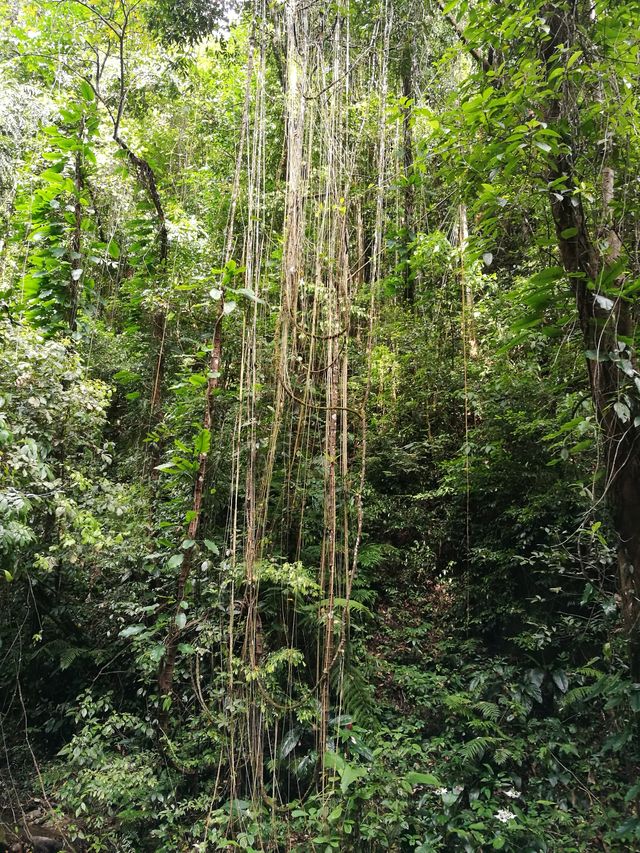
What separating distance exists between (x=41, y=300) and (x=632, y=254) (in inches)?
120

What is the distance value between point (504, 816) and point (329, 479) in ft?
4.78

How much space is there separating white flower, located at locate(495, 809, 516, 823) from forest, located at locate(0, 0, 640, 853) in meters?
0.02

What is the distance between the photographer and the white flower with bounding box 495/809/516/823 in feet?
6.63

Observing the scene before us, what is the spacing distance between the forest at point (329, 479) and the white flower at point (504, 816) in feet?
0.06

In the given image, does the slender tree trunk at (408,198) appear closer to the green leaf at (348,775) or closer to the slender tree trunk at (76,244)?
the slender tree trunk at (76,244)

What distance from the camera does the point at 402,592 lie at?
11.2ft

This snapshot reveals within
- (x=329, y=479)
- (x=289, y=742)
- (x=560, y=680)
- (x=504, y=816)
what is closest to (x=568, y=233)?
(x=329, y=479)

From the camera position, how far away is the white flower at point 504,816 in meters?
2.02

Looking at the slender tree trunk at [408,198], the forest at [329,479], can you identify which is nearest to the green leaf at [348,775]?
the forest at [329,479]

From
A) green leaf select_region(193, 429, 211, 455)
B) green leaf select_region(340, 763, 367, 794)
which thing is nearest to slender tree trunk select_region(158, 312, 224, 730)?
green leaf select_region(193, 429, 211, 455)

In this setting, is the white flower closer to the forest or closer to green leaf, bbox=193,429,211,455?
the forest

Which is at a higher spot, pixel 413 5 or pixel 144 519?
pixel 413 5

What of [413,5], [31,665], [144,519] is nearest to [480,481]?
[144,519]

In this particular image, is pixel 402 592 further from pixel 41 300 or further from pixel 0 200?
pixel 0 200
